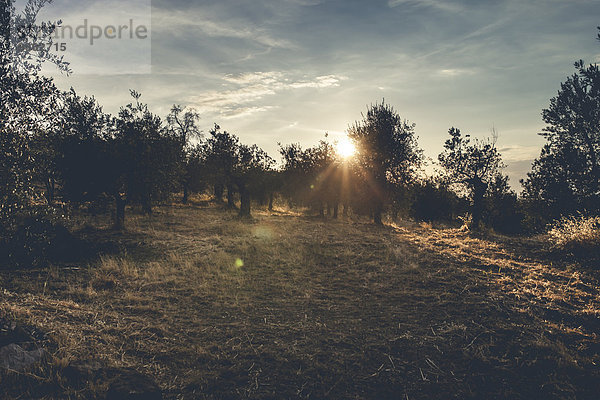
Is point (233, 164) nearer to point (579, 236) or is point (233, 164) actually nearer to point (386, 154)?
point (386, 154)

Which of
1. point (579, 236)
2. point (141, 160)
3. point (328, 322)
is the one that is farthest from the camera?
point (141, 160)

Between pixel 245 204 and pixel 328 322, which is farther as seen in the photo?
pixel 245 204

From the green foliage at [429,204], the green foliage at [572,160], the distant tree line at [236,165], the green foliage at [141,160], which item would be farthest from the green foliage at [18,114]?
the green foliage at [429,204]

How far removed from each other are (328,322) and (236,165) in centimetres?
3396

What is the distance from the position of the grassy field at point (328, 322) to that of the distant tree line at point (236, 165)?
3.94 m

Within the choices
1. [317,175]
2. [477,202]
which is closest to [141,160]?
[317,175]

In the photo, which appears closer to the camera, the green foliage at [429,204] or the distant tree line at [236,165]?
the distant tree line at [236,165]

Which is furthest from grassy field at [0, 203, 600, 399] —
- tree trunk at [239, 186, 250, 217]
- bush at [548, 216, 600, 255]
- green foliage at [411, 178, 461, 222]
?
green foliage at [411, 178, 461, 222]

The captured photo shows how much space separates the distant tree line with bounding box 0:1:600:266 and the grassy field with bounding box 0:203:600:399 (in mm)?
3939

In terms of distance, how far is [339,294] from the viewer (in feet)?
36.5

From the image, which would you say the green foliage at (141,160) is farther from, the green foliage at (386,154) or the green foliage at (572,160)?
the green foliage at (572,160)

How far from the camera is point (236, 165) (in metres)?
40.5

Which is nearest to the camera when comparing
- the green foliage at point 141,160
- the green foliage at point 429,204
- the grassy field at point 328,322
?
the grassy field at point 328,322

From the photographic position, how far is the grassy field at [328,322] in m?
6.03
